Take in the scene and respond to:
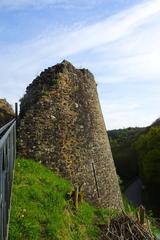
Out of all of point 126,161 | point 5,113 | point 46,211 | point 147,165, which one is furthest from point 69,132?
point 126,161

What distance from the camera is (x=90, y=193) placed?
1767 centimetres

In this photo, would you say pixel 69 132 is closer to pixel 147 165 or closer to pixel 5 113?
pixel 5 113

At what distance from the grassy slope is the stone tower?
0.84m

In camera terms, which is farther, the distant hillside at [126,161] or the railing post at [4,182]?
the distant hillside at [126,161]

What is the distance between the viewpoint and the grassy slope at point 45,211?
11.8 meters

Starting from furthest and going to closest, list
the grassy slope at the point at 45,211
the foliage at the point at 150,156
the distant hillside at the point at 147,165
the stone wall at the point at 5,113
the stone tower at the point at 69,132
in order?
1. the foliage at the point at 150,156
2. the distant hillside at the point at 147,165
3. the stone wall at the point at 5,113
4. the stone tower at the point at 69,132
5. the grassy slope at the point at 45,211

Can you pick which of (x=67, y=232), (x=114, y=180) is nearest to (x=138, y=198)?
(x=114, y=180)

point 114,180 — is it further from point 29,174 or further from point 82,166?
point 29,174

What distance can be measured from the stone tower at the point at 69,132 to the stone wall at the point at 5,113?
671mm

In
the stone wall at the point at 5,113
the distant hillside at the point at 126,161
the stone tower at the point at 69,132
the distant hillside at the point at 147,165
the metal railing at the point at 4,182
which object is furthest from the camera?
the distant hillside at the point at 126,161

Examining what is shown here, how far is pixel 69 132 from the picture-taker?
59.4 feet

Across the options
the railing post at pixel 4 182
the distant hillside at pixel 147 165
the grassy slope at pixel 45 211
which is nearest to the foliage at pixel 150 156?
the distant hillside at pixel 147 165

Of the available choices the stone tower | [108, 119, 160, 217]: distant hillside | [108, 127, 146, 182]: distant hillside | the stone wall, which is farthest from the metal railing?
[108, 127, 146, 182]: distant hillside

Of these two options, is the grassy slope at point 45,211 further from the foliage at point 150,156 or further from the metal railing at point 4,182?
the foliage at point 150,156
